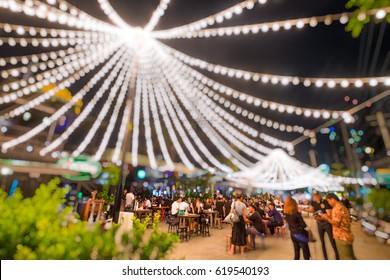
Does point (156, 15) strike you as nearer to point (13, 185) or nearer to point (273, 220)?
point (273, 220)

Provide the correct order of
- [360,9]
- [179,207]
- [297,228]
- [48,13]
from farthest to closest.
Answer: [179,207] → [297,228] → [48,13] → [360,9]

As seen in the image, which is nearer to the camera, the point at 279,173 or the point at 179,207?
the point at 179,207

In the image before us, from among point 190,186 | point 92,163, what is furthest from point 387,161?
point 92,163

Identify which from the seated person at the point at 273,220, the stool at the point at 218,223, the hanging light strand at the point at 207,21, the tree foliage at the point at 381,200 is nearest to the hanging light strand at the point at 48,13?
the hanging light strand at the point at 207,21

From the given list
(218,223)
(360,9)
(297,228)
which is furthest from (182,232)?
(360,9)

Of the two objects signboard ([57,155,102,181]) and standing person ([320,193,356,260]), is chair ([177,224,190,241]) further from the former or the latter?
signboard ([57,155,102,181])

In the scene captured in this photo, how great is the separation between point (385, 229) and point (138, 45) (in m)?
10.1

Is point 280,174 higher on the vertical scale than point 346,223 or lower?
higher

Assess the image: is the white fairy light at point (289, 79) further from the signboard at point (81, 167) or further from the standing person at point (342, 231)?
the signboard at point (81, 167)

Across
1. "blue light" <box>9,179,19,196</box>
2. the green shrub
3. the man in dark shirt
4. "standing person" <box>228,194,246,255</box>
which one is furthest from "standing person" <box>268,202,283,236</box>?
"blue light" <box>9,179,19,196</box>

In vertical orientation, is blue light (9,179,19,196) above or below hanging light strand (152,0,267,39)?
below

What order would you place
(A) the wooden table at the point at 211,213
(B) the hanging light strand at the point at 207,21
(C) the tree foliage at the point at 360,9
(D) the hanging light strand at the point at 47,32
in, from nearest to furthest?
(C) the tree foliage at the point at 360,9 → (B) the hanging light strand at the point at 207,21 → (D) the hanging light strand at the point at 47,32 → (A) the wooden table at the point at 211,213
